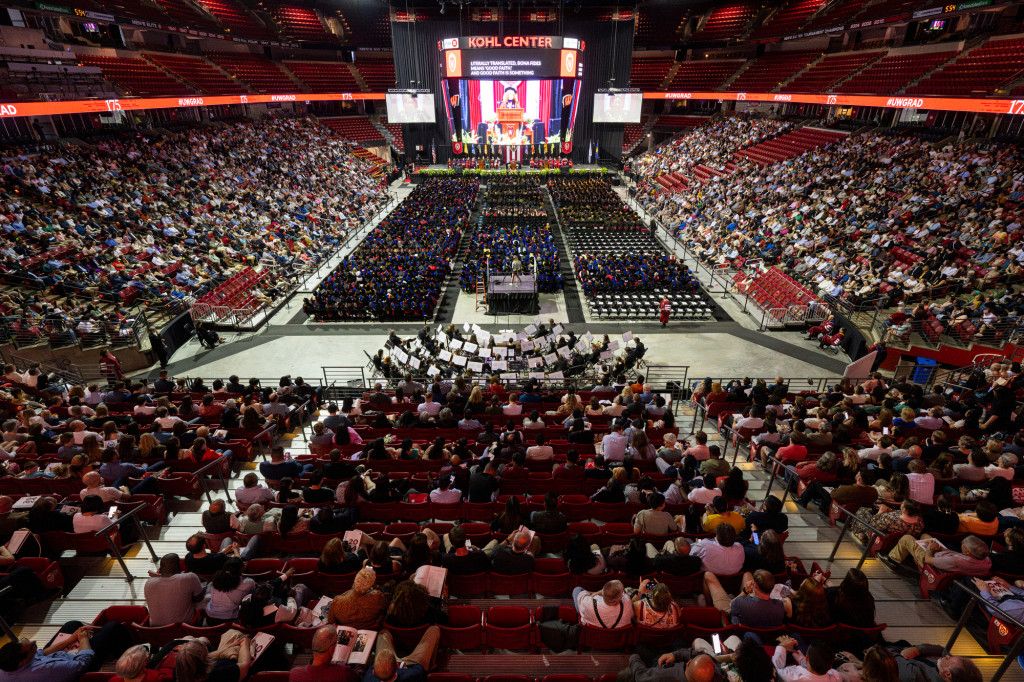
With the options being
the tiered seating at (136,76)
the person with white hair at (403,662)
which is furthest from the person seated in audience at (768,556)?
the tiered seating at (136,76)

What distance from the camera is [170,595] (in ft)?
15.5

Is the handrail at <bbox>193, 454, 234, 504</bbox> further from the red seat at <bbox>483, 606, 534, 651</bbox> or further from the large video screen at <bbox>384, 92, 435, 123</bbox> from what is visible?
the large video screen at <bbox>384, 92, 435, 123</bbox>

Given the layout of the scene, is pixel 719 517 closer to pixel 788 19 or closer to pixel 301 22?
pixel 788 19

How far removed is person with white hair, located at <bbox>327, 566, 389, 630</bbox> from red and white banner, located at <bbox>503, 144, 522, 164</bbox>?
157ft

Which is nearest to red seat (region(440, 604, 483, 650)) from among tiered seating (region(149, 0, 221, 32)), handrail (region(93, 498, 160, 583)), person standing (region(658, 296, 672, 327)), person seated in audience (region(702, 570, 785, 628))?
person seated in audience (region(702, 570, 785, 628))

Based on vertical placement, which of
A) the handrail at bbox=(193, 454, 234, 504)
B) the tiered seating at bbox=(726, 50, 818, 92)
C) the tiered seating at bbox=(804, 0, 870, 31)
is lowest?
the handrail at bbox=(193, 454, 234, 504)

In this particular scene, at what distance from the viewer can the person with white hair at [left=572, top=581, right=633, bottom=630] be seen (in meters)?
4.57

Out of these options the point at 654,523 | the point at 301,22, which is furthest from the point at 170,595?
the point at 301,22

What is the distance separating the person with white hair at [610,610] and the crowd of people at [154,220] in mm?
16627

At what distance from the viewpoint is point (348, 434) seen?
8.42 meters

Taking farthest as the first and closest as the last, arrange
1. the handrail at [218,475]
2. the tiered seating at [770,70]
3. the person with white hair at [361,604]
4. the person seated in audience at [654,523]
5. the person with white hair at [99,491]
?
the tiered seating at [770,70]
the handrail at [218,475]
the person with white hair at [99,491]
the person seated in audience at [654,523]
the person with white hair at [361,604]

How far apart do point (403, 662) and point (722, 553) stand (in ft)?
11.1

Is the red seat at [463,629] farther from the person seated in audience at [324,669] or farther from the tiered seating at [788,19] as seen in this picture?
the tiered seating at [788,19]

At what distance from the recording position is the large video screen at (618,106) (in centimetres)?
4016
